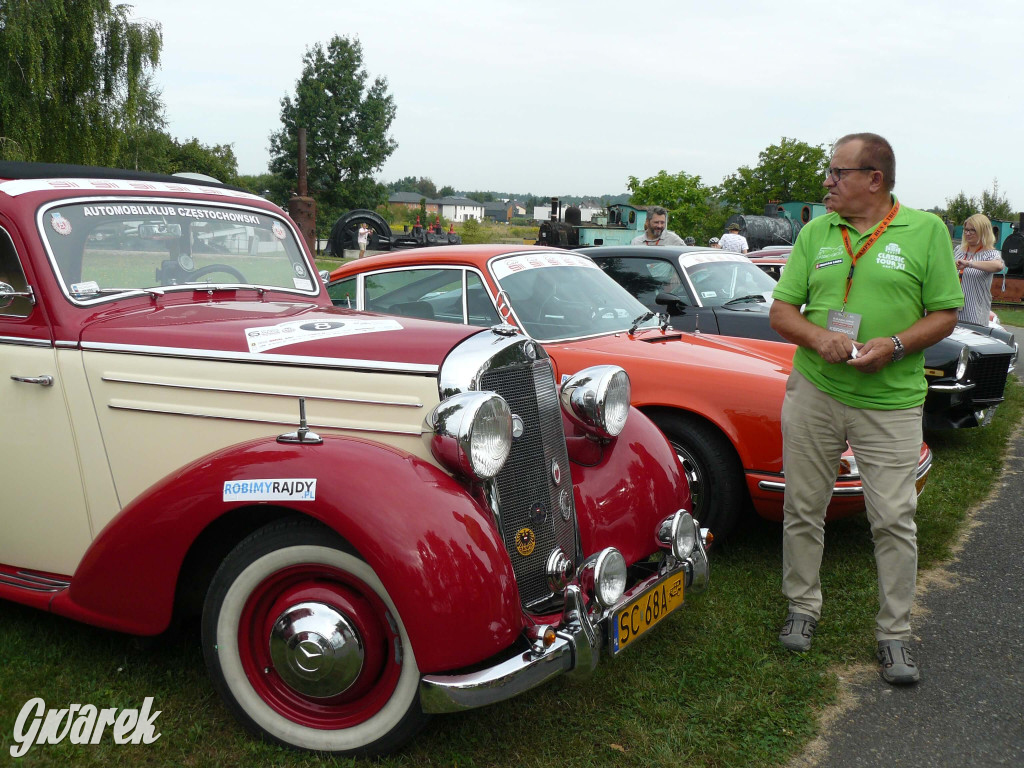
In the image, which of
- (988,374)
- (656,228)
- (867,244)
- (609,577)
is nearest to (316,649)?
(609,577)

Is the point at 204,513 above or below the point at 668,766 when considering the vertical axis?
above

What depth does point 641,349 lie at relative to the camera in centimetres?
463

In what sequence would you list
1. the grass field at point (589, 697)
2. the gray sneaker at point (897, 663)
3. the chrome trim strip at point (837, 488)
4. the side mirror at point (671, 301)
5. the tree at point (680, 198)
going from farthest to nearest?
the tree at point (680, 198), the side mirror at point (671, 301), the chrome trim strip at point (837, 488), the gray sneaker at point (897, 663), the grass field at point (589, 697)

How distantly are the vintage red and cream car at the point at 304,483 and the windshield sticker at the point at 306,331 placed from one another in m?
0.02

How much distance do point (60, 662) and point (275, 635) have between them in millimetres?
1196

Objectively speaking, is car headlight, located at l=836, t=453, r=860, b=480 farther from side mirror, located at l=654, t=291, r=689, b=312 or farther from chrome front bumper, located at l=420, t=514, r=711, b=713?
side mirror, located at l=654, t=291, r=689, b=312

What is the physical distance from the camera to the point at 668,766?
2604 millimetres

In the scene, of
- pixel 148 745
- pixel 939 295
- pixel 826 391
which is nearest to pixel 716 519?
pixel 826 391

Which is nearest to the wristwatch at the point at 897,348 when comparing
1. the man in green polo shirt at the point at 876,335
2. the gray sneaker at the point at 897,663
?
the man in green polo shirt at the point at 876,335

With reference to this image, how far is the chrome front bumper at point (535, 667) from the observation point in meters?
2.29

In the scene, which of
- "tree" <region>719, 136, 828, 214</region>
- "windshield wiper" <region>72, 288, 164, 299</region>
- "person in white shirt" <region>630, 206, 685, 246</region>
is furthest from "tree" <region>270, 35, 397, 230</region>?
"windshield wiper" <region>72, 288, 164, 299</region>

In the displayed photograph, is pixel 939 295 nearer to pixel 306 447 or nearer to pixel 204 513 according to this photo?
pixel 306 447

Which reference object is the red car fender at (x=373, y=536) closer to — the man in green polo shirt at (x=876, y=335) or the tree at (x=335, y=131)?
the man in green polo shirt at (x=876, y=335)

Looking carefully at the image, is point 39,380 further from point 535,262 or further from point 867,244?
point 867,244
